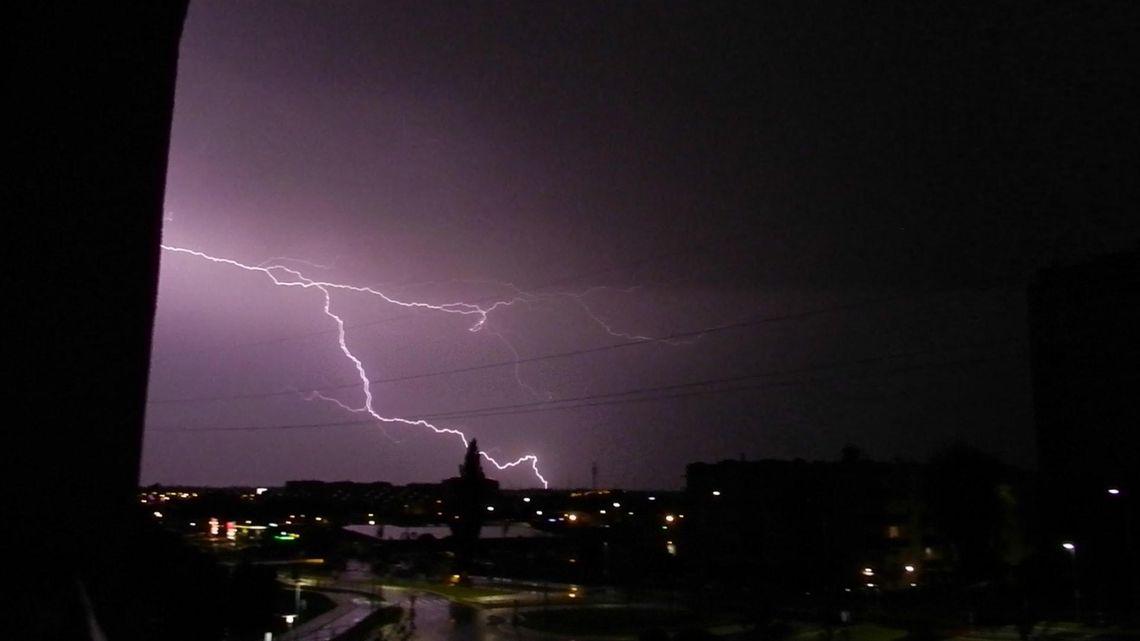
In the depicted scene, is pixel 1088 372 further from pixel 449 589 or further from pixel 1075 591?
pixel 449 589

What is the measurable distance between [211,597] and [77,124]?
12.5m

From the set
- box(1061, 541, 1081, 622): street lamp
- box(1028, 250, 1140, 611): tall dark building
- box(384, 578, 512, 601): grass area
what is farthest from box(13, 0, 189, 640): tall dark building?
box(1028, 250, 1140, 611): tall dark building

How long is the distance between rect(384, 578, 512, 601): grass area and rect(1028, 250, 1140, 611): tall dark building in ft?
81.3

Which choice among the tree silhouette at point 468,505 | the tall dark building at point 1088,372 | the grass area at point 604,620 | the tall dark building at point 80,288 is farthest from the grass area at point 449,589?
the tall dark building at point 80,288

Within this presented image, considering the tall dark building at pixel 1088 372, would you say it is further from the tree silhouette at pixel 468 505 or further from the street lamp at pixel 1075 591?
the tree silhouette at pixel 468 505

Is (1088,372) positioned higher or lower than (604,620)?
higher

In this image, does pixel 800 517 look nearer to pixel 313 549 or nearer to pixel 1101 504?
pixel 1101 504

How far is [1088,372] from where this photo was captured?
5581 cm

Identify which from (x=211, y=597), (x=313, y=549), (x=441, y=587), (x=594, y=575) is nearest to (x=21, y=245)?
(x=211, y=597)

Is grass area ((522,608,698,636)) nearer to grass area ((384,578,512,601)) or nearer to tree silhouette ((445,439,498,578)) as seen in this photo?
grass area ((384,578,512,601))

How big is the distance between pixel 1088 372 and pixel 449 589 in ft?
120

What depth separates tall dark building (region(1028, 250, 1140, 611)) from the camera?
52.8m

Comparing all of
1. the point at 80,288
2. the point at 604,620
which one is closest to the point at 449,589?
the point at 604,620

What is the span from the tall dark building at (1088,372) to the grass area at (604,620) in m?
23.9
